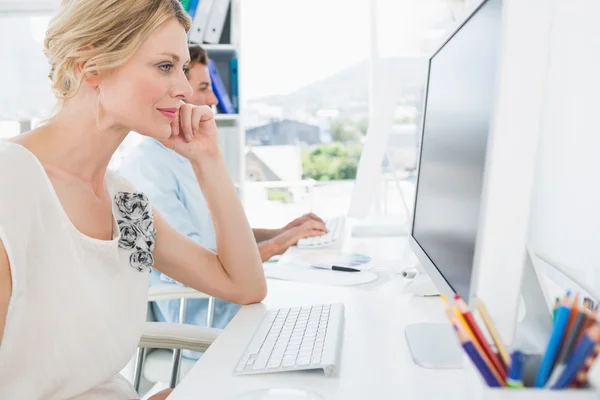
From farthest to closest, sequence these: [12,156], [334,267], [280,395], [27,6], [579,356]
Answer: [27,6] < [334,267] < [12,156] < [280,395] < [579,356]

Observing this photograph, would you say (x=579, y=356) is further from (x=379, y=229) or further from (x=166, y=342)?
(x=379, y=229)

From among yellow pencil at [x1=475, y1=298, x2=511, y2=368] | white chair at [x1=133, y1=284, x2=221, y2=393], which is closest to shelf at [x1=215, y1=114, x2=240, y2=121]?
white chair at [x1=133, y1=284, x2=221, y2=393]

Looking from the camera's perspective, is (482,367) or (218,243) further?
(218,243)

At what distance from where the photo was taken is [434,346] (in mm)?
833

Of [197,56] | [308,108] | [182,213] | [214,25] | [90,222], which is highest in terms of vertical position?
[214,25]

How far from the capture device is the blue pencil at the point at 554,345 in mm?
409

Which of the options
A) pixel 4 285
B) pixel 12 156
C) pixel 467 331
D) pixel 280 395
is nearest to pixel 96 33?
pixel 12 156

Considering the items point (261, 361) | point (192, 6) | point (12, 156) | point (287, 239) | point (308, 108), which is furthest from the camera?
point (308, 108)

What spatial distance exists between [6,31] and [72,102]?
2631 millimetres

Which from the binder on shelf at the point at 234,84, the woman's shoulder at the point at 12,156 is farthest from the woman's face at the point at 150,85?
the binder on shelf at the point at 234,84

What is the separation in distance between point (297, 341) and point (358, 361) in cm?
10

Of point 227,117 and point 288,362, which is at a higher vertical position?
point 227,117

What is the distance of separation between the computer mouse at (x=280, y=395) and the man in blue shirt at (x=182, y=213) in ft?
3.26

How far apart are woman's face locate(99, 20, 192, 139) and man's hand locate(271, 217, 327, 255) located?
2.46 feet
